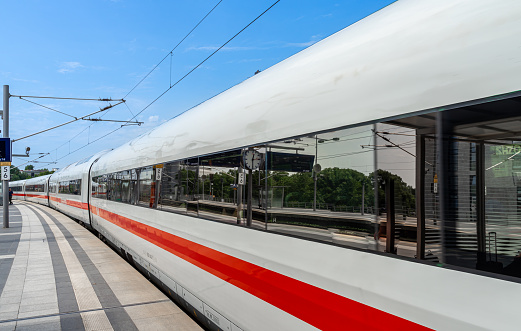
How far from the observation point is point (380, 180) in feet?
9.30

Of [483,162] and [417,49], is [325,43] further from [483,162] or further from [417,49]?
[483,162]

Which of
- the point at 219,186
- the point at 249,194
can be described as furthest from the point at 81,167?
the point at 249,194

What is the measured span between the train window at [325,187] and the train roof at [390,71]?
0.13m

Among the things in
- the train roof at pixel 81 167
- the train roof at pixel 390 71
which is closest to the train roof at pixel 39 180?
the train roof at pixel 81 167

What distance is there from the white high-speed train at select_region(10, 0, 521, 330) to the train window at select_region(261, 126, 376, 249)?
0.04 feet

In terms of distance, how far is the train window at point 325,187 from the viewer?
2918 millimetres

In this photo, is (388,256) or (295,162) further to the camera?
(295,162)

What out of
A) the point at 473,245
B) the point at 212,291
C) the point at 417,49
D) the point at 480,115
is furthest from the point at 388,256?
the point at 212,291

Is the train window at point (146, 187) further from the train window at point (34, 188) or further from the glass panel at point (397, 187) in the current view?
the train window at point (34, 188)

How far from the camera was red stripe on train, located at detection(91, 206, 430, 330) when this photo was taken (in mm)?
2637

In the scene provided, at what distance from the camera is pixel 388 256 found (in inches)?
103

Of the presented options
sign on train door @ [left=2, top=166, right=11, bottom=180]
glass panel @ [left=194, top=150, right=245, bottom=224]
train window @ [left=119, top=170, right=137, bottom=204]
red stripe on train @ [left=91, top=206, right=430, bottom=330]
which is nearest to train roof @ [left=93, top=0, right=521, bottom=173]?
glass panel @ [left=194, top=150, right=245, bottom=224]

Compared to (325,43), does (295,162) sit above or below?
below

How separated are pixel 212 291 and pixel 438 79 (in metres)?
3.71
